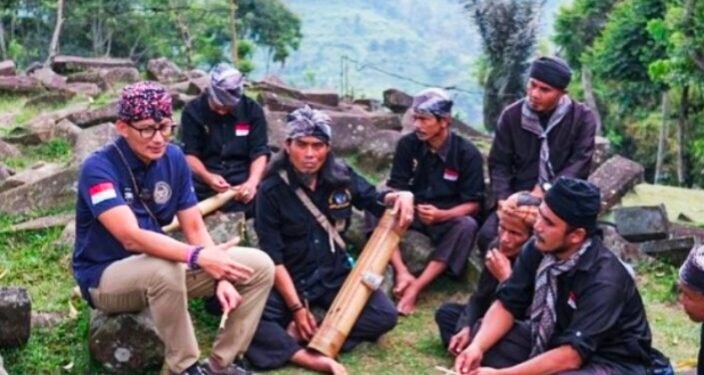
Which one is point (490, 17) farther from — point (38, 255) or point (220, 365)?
point (220, 365)

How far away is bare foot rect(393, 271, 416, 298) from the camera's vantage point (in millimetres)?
6145

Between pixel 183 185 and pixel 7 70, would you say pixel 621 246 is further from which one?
pixel 7 70

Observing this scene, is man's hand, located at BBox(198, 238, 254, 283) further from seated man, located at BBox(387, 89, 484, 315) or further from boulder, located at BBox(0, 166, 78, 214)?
boulder, located at BBox(0, 166, 78, 214)

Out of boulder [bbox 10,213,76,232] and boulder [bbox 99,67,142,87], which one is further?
boulder [bbox 99,67,142,87]

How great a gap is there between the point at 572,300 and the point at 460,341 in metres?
1.00

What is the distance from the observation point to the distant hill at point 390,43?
2985 inches

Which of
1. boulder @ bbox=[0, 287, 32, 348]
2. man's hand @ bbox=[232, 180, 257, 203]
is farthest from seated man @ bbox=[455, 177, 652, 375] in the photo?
man's hand @ bbox=[232, 180, 257, 203]

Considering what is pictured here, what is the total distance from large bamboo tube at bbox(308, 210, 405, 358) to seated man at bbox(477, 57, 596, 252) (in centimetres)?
77

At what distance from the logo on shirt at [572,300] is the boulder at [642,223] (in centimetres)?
337

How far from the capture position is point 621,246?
23.3ft

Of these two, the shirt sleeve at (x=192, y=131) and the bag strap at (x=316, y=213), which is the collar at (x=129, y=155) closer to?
the bag strap at (x=316, y=213)

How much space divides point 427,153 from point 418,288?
0.84 meters

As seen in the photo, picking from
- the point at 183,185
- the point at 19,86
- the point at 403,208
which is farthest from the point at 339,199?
the point at 19,86

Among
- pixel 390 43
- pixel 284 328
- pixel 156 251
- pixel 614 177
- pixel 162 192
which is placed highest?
pixel 162 192
